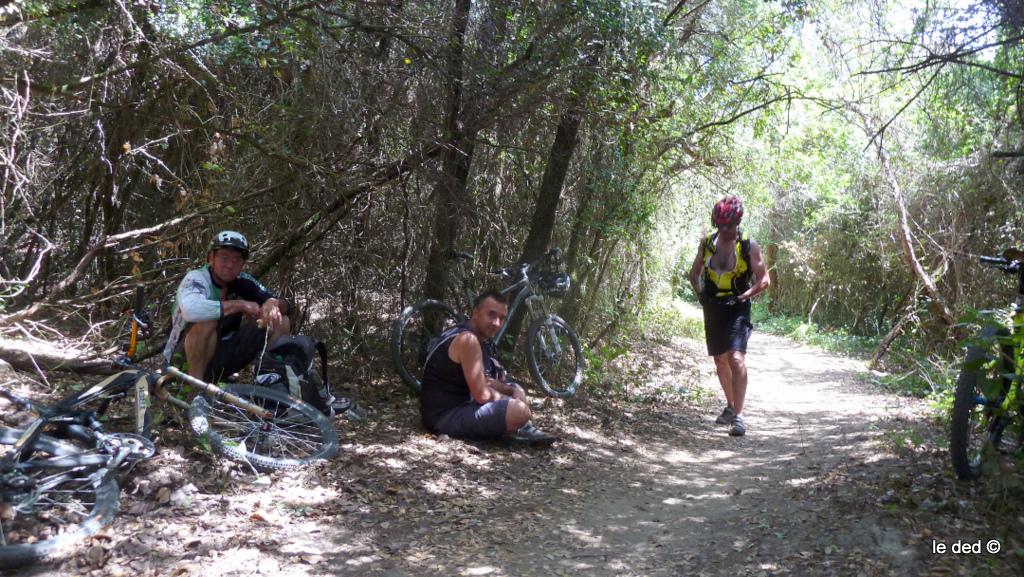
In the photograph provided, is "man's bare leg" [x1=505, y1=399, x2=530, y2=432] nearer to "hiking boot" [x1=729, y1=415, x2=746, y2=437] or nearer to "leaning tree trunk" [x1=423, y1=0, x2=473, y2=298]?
"leaning tree trunk" [x1=423, y1=0, x2=473, y2=298]

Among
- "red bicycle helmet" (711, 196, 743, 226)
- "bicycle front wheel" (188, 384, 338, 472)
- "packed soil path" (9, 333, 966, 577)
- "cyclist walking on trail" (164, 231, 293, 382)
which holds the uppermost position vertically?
"red bicycle helmet" (711, 196, 743, 226)

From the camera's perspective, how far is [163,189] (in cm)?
636

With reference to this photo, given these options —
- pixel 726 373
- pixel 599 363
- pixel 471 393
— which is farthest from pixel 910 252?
pixel 471 393

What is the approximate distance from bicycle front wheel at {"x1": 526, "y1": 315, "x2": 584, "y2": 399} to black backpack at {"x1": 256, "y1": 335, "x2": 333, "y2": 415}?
2.05 m

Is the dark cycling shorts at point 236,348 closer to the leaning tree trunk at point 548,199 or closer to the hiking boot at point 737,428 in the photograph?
the leaning tree trunk at point 548,199

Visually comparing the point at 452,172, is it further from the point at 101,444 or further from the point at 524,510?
the point at 101,444

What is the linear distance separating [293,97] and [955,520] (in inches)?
193

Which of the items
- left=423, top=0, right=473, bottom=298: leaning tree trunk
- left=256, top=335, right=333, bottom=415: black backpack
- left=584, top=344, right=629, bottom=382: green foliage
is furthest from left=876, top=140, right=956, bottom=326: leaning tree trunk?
left=256, top=335, right=333, bottom=415: black backpack

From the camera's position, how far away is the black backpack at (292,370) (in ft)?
15.2

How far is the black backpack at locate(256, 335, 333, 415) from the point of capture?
464 cm

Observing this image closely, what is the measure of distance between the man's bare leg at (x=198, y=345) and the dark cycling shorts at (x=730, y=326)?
3.83 meters

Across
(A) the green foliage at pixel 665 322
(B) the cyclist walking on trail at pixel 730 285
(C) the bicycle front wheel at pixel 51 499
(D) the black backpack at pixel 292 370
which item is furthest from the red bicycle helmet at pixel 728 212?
(A) the green foliage at pixel 665 322

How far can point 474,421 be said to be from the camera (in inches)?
196

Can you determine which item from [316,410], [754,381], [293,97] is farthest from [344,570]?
[754,381]
